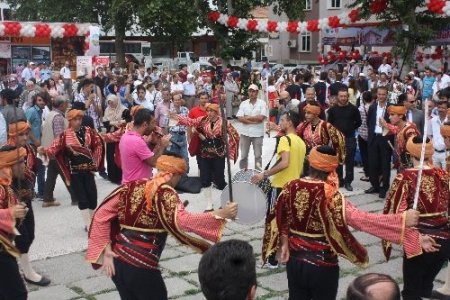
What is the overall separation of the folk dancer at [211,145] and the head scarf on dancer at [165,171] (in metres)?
4.40

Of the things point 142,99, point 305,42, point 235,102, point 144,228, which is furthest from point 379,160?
point 305,42

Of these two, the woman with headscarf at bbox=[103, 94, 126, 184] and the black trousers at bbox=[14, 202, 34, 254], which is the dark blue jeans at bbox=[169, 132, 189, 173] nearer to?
the woman with headscarf at bbox=[103, 94, 126, 184]

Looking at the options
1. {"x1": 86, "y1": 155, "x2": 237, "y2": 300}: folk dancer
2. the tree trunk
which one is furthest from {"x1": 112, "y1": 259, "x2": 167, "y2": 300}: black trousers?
the tree trunk

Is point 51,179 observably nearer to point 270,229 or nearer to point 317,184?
point 270,229

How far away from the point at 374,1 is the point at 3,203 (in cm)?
→ 1815

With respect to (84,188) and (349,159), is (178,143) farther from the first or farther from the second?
(349,159)

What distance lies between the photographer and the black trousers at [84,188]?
7.84 meters

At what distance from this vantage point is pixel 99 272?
22.1ft

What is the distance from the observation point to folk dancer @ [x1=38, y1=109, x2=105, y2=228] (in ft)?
25.5

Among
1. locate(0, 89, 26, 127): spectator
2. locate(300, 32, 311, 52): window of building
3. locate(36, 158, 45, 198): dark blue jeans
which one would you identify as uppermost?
locate(300, 32, 311, 52): window of building

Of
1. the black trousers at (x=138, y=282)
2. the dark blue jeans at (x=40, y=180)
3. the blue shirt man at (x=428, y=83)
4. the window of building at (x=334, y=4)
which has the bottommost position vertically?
the dark blue jeans at (x=40, y=180)

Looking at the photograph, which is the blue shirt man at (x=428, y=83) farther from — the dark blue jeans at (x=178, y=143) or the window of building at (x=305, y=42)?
the window of building at (x=305, y=42)

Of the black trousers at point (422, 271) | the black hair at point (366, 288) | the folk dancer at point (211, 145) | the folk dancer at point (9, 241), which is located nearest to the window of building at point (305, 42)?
the folk dancer at point (211, 145)

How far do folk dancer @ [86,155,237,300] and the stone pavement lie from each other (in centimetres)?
191
